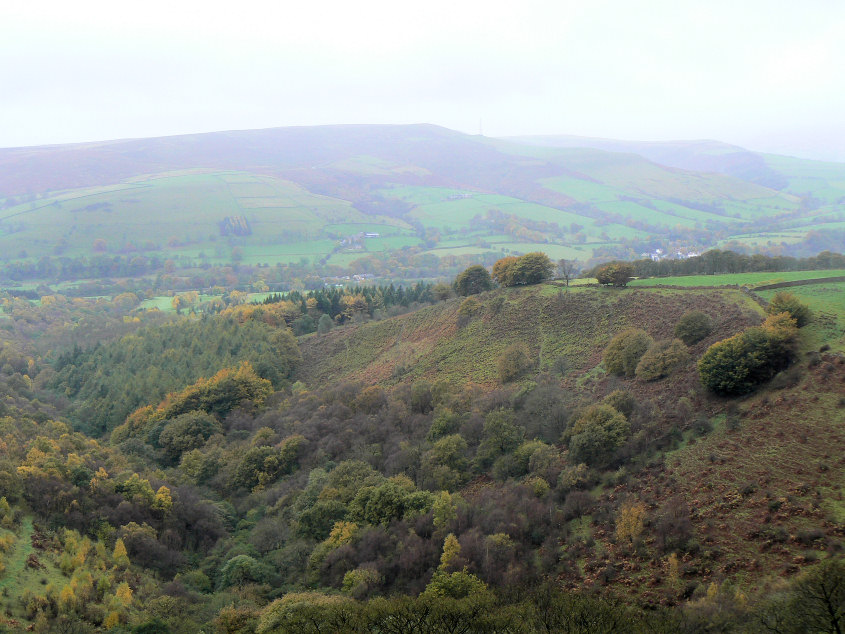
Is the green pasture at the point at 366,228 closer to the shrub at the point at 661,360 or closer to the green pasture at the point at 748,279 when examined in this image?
the green pasture at the point at 748,279

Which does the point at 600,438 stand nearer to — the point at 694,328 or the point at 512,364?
the point at 694,328

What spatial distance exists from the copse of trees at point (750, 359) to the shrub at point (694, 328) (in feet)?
22.7

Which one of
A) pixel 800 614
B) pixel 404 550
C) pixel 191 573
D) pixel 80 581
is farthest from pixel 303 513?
pixel 800 614

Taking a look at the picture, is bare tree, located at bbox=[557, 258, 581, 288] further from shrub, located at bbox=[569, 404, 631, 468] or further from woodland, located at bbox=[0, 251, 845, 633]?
shrub, located at bbox=[569, 404, 631, 468]

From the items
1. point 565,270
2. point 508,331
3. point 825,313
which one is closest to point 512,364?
point 508,331

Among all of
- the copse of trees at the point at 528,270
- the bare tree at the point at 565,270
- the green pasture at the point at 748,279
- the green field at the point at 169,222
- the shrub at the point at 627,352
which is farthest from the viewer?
the green field at the point at 169,222

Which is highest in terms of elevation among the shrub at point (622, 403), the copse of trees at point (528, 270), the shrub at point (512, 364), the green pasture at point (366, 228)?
the green pasture at point (366, 228)

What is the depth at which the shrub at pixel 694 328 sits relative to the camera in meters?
32.0

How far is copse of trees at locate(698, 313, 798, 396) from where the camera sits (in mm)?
24000

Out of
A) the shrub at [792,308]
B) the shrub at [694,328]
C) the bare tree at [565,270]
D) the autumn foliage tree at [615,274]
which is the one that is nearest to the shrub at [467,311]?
the bare tree at [565,270]

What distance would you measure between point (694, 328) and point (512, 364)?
1249 cm

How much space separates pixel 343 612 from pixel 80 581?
12028mm

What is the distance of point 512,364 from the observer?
39531 mm

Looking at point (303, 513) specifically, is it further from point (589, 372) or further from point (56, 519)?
point (589, 372)
